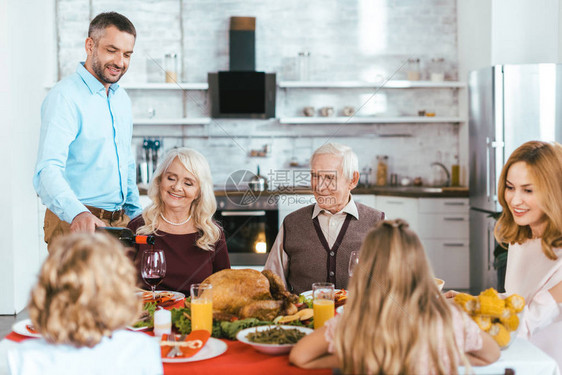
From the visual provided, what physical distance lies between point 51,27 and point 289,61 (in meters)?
2.25

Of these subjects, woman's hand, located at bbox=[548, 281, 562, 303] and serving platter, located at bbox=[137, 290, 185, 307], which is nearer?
woman's hand, located at bbox=[548, 281, 562, 303]

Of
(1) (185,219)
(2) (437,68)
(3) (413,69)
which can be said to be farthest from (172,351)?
(2) (437,68)

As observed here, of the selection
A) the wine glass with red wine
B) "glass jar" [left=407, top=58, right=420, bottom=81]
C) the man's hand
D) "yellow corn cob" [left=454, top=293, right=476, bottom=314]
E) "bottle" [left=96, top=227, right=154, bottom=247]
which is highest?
"glass jar" [left=407, top=58, right=420, bottom=81]

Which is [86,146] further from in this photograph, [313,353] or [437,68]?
[437,68]

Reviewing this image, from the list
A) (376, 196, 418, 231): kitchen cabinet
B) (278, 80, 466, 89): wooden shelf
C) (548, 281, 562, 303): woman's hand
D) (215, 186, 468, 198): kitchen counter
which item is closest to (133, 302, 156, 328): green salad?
(548, 281, 562, 303): woman's hand

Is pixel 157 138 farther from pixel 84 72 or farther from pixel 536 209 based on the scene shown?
pixel 536 209

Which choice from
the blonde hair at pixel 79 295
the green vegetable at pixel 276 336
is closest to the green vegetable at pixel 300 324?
the green vegetable at pixel 276 336

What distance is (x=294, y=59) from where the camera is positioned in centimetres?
524

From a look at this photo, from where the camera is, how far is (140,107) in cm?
519

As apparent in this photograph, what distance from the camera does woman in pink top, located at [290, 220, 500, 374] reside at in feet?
3.87

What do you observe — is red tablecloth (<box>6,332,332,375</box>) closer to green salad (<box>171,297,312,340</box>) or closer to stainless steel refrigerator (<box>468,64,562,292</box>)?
green salad (<box>171,297,312,340</box>)

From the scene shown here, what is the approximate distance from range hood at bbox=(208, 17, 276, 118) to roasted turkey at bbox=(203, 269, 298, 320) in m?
3.41

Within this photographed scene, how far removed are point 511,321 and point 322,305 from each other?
1.60 ft

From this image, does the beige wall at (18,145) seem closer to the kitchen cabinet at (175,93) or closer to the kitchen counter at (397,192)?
the kitchen cabinet at (175,93)
